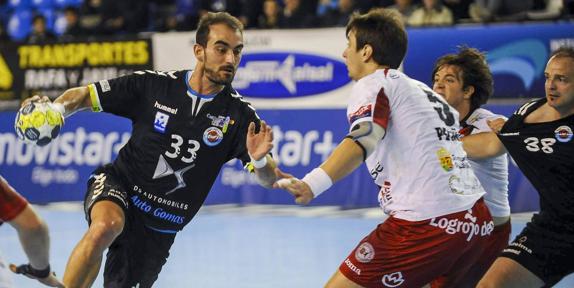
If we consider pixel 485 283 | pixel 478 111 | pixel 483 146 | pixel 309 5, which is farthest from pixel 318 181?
pixel 309 5

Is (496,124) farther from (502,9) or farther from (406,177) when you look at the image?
(502,9)

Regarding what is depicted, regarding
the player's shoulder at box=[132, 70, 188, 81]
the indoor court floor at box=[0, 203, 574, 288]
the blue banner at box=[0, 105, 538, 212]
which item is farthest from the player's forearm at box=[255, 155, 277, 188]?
the blue banner at box=[0, 105, 538, 212]

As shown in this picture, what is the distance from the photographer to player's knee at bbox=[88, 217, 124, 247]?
5914 millimetres

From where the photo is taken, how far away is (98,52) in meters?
15.4

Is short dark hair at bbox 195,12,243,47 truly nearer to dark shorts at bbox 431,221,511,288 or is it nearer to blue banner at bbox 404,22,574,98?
dark shorts at bbox 431,221,511,288

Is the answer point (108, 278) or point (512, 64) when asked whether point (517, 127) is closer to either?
point (108, 278)

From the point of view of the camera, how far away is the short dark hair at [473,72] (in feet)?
20.1

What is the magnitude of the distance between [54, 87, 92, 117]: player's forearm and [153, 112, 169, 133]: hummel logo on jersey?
1.55 feet

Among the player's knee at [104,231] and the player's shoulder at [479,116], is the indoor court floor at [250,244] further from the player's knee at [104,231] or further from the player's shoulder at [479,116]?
the player's shoulder at [479,116]

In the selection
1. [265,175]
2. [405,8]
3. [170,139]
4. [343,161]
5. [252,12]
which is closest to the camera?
[343,161]

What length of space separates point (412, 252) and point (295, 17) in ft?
37.5

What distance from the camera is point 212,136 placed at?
6.63 metres

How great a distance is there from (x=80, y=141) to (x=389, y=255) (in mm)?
10292

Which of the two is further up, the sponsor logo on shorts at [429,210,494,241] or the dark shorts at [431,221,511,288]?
the sponsor logo on shorts at [429,210,494,241]
